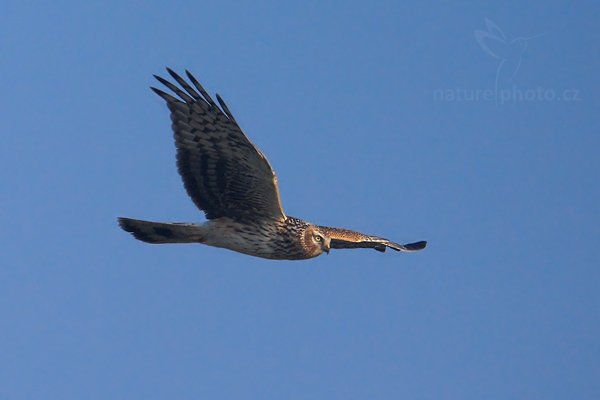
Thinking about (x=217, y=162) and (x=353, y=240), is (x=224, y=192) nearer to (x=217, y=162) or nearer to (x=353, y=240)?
(x=217, y=162)

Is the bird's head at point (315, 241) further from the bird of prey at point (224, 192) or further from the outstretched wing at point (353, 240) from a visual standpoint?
the outstretched wing at point (353, 240)

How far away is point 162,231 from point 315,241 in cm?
182

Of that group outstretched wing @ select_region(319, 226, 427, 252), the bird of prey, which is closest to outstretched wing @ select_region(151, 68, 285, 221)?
the bird of prey

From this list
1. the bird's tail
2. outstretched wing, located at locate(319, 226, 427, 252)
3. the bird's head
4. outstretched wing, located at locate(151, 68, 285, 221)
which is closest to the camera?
outstretched wing, located at locate(151, 68, 285, 221)

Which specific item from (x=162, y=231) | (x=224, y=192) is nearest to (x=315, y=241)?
(x=224, y=192)

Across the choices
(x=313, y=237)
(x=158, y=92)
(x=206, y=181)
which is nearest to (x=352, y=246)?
(x=313, y=237)

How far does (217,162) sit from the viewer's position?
48.3 ft

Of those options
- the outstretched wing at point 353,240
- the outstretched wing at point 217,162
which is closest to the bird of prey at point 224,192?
the outstretched wing at point 217,162

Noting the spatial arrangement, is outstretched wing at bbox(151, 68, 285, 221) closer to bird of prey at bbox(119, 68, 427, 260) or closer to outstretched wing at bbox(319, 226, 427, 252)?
bird of prey at bbox(119, 68, 427, 260)

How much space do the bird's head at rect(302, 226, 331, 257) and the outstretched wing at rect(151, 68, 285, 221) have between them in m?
0.46

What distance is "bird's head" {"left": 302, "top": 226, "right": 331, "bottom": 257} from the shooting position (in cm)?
1538

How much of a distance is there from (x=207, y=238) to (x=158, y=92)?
183cm

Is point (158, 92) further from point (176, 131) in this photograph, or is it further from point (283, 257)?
point (283, 257)

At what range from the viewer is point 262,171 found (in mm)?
14445
